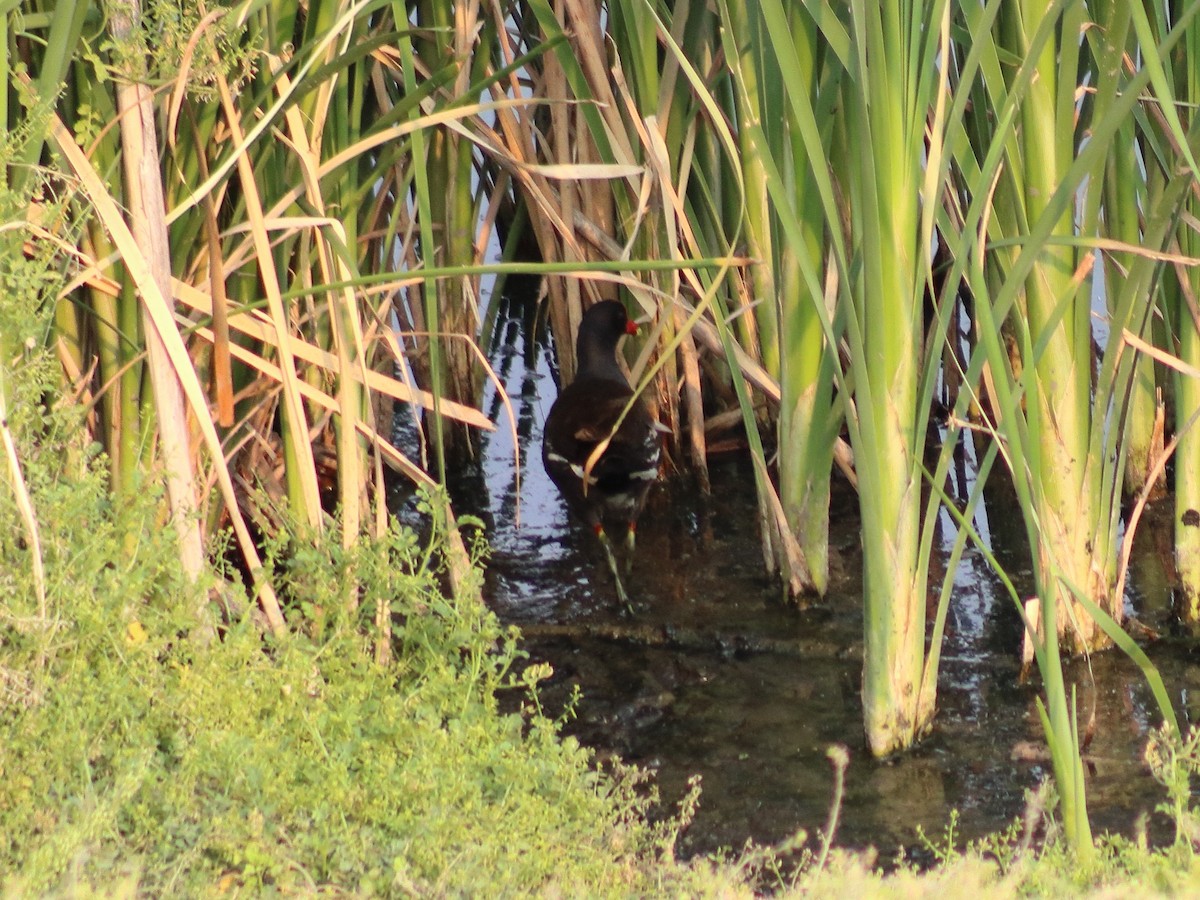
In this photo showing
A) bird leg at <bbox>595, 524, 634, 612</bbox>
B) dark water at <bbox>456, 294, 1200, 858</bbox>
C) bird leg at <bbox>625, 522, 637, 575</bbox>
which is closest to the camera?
dark water at <bbox>456, 294, 1200, 858</bbox>

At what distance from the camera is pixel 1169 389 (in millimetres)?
4508

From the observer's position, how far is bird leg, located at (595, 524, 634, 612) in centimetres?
400

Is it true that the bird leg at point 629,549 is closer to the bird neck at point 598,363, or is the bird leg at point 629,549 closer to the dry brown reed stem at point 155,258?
the bird neck at point 598,363

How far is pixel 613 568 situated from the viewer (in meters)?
4.01

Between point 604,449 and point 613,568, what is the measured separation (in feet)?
1.06

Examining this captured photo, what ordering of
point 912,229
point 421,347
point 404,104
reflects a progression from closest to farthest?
point 912,229, point 404,104, point 421,347

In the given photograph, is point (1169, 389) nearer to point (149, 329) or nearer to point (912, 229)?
point (912, 229)

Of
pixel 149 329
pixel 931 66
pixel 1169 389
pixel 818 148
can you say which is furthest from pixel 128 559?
pixel 1169 389

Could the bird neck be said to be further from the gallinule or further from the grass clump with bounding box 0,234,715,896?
the grass clump with bounding box 0,234,715,896

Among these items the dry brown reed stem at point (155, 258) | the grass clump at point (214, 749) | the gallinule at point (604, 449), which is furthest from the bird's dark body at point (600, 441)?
the dry brown reed stem at point (155, 258)

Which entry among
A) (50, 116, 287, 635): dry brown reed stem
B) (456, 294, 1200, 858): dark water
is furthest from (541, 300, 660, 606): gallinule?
(50, 116, 287, 635): dry brown reed stem

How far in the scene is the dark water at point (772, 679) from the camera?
290 cm

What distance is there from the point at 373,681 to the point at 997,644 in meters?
1.65

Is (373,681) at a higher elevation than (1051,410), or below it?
below
